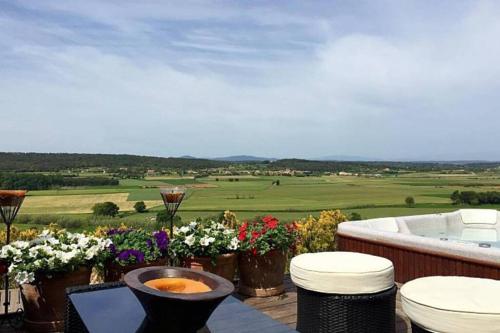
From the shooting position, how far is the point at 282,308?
13.8 feet

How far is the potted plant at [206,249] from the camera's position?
4.21 metres

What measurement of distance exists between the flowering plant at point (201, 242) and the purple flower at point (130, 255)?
41 centimetres

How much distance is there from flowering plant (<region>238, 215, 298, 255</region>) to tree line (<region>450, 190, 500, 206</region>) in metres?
23.0

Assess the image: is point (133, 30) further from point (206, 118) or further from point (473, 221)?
point (206, 118)

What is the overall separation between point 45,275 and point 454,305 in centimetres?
292

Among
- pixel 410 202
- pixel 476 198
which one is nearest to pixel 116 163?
pixel 410 202

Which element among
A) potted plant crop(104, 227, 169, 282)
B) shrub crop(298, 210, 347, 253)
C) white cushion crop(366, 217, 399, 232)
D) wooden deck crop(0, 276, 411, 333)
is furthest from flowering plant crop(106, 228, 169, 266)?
white cushion crop(366, 217, 399, 232)

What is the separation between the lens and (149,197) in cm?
3275

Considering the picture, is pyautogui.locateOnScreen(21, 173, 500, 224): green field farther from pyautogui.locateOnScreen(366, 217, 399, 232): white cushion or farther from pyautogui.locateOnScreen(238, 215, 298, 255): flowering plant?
pyautogui.locateOnScreen(238, 215, 298, 255): flowering plant

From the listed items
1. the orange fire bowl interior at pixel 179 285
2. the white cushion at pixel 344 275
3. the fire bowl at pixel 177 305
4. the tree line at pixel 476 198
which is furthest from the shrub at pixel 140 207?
the fire bowl at pixel 177 305

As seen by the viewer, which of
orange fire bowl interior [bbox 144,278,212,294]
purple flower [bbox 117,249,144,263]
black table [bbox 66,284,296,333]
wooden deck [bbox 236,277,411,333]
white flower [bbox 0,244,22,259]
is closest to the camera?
orange fire bowl interior [bbox 144,278,212,294]

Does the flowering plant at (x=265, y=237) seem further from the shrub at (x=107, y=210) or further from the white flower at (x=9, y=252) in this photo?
the shrub at (x=107, y=210)

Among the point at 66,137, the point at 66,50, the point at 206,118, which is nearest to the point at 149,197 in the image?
the point at 66,137

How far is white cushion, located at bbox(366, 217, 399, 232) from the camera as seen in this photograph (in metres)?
6.09
